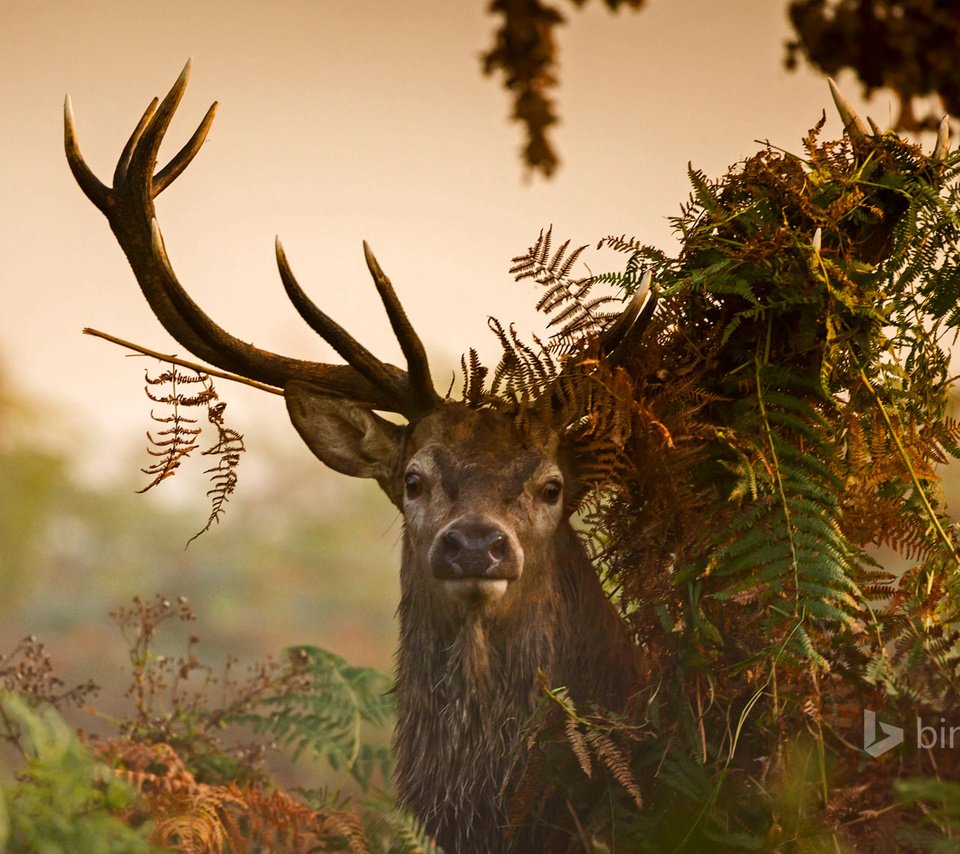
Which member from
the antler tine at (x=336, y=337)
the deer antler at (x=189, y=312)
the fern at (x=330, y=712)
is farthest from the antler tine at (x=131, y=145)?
the fern at (x=330, y=712)

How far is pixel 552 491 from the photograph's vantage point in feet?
10.8

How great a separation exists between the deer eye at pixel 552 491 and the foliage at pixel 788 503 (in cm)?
21

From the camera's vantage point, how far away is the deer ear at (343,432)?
3525 mm

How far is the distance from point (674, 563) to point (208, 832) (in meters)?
1.32

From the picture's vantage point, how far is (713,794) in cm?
263

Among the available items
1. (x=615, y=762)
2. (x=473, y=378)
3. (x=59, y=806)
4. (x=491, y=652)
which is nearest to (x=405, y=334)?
(x=473, y=378)

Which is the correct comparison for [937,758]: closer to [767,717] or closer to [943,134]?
[767,717]

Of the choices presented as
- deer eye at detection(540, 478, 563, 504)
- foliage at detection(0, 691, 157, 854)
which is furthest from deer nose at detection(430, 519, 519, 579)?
foliage at detection(0, 691, 157, 854)

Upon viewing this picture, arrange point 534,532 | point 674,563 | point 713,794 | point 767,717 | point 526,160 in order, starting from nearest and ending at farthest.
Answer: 1. point 526,160
2. point 713,794
3. point 767,717
4. point 674,563
5. point 534,532

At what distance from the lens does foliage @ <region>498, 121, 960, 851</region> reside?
2.75 m

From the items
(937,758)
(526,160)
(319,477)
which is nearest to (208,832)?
(937,758)

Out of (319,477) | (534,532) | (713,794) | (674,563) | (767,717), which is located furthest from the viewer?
(319,477)

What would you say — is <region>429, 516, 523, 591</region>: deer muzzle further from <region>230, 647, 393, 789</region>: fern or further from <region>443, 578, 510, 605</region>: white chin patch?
<region>230, 647, 393, 789</region>: fern

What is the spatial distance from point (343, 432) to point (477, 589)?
805 millimetres
